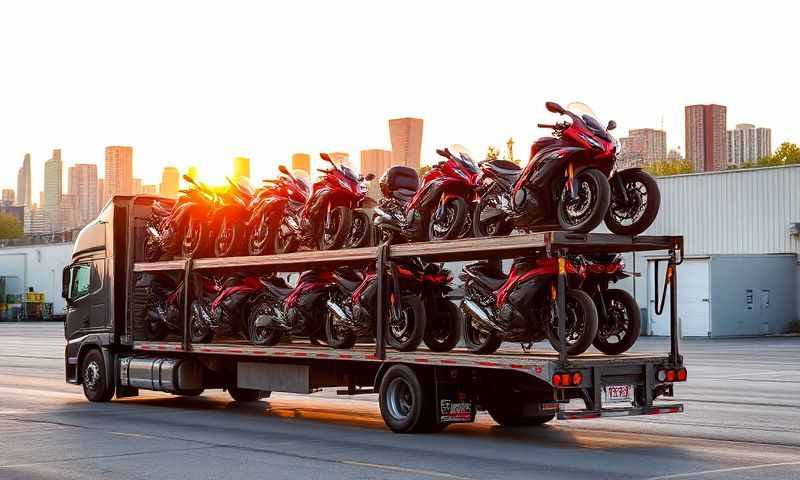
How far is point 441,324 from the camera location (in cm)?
1559

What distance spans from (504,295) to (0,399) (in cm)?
1037

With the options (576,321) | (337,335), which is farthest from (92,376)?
(576,321)

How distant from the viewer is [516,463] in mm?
11883

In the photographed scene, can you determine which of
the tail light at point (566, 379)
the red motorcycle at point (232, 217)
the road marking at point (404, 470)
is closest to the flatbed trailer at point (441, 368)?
the tail light at point (566, 379)

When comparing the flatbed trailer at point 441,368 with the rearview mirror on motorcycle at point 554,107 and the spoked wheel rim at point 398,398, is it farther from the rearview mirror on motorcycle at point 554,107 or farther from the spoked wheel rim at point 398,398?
the rearview mirror on motorcycle at point 554,107

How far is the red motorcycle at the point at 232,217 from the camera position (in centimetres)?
1842

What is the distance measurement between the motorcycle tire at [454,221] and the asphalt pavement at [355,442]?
7.80ft

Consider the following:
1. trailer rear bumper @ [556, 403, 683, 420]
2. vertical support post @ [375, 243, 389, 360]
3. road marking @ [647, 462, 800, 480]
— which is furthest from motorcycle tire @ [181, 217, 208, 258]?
road marking @ [647, 462, 800, 480]

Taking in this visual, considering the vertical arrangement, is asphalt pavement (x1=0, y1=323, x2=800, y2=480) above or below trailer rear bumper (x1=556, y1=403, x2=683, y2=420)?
below

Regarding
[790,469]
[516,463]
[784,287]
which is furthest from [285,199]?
[784,287]

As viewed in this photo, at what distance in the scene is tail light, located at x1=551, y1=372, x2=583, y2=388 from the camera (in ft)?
40.7

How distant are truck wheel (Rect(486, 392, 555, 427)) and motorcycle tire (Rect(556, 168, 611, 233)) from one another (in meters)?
2.79

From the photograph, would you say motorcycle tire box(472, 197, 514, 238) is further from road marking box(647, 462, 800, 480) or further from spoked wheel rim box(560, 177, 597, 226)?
road marking box(647, 462, 800, 480)

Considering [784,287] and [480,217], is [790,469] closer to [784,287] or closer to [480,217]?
[480,217]
